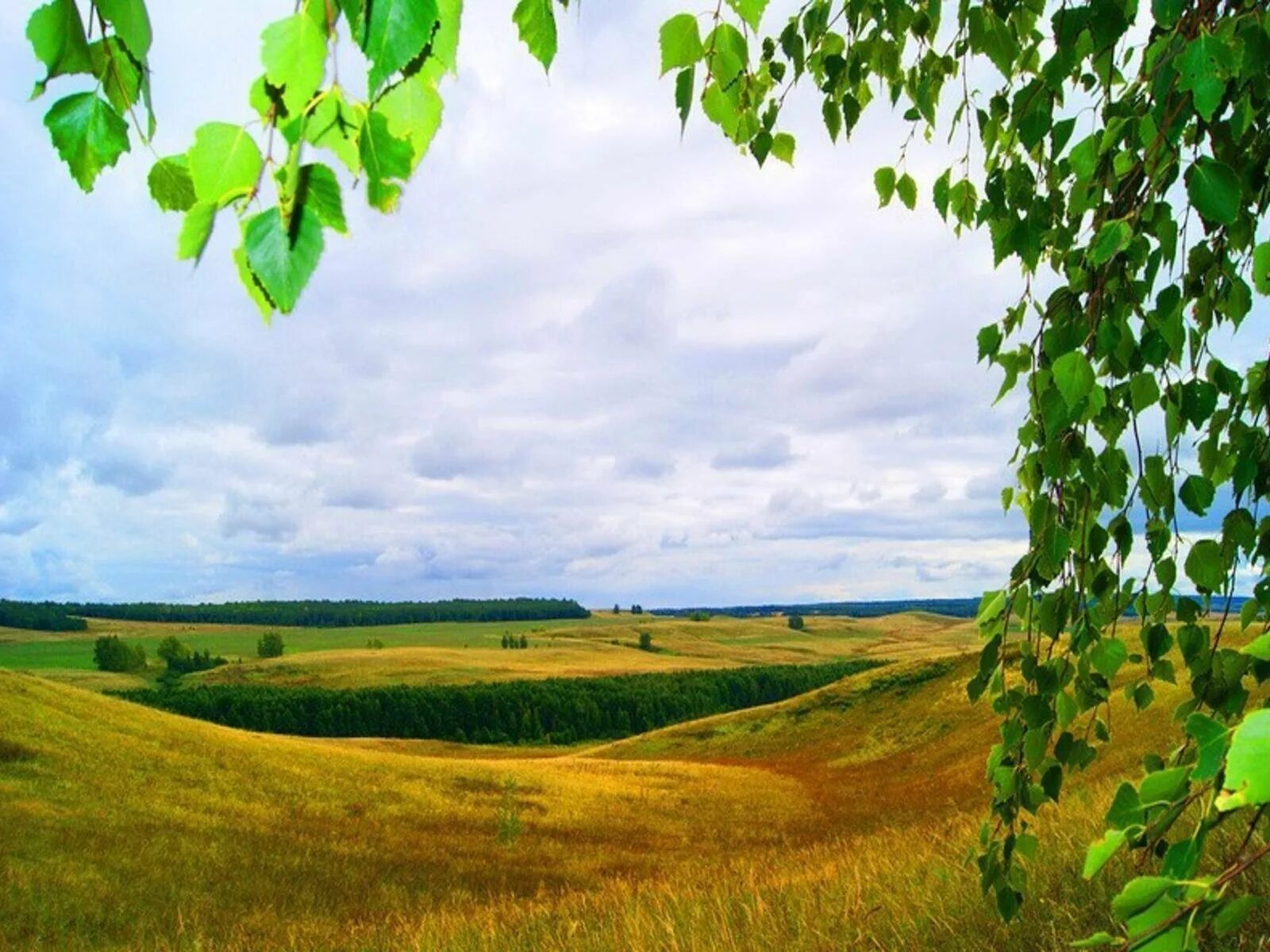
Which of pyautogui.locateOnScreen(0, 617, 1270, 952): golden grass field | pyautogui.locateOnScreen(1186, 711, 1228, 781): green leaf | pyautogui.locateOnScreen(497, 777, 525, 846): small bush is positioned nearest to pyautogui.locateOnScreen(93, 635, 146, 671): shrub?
pyautogui.locateOnScreen(0, 617, 1270, 952): golden grass field

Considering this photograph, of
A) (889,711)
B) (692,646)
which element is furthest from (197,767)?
(692,646)

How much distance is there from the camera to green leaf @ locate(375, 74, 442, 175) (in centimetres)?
111

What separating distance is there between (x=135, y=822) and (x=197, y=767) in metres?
4.54

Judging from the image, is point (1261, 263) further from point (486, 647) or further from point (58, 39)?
point (486, 647)

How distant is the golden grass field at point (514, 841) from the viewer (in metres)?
4.96

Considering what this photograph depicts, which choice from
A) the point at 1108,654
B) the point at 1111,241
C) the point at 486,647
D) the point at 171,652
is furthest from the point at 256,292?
the point at 171,652

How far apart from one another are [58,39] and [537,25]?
2.05ft

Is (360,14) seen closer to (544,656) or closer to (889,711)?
(889,711)

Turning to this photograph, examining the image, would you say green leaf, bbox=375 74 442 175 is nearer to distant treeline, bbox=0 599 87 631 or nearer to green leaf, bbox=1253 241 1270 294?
green leaf, bbox=1253 241 1270 294

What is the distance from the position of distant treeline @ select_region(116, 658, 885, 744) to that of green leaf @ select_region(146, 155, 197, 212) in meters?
92.8

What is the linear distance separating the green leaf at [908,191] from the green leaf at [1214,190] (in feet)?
4.80

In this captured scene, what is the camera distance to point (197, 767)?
22891 mm

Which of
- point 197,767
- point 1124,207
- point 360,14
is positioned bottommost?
→ point 197,767

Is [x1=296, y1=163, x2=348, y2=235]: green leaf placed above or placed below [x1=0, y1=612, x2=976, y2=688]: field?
above
